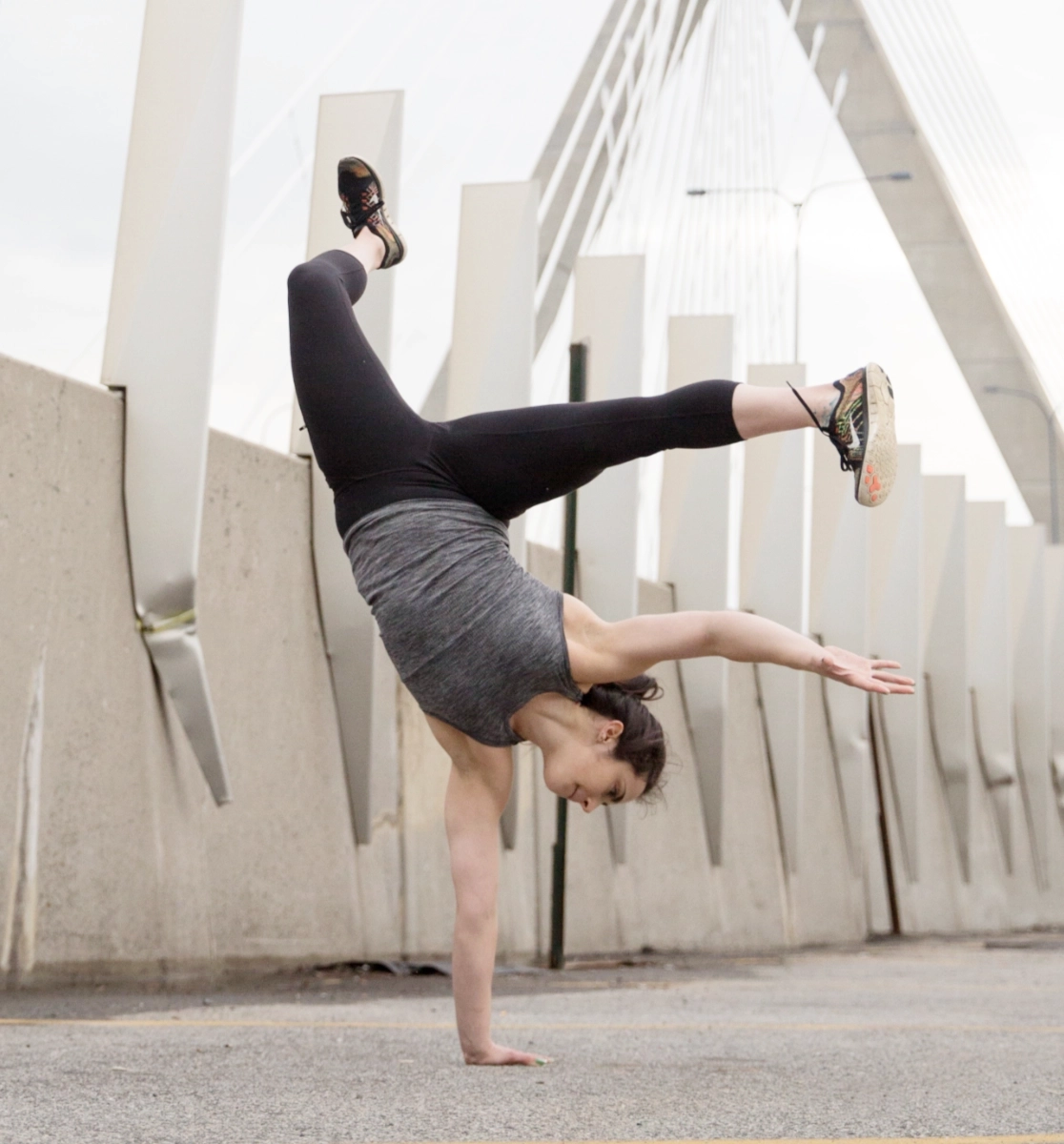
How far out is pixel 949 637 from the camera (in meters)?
23.7

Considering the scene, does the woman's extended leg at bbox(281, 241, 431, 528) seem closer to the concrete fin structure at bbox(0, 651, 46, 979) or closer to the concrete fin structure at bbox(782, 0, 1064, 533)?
the concrete fin structure at bbox(0, 651, 46, 979)

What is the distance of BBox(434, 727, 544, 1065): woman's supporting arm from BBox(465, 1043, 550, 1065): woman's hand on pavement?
0.03 m

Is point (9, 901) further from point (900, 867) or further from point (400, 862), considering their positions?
point (900, 867)

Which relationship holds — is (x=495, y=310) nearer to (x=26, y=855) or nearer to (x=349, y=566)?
(x=349, y=566)

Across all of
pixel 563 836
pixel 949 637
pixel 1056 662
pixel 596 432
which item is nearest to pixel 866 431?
pixel 596 432

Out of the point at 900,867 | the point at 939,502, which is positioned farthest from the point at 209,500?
the point at 939,502

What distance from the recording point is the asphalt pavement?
8.73 feet

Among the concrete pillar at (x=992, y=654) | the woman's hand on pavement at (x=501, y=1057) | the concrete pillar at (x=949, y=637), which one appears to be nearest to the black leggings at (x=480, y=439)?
the woman's hand on pavement at (x=501, y=1057)

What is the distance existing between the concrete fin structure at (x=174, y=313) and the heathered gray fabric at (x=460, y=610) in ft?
10.5

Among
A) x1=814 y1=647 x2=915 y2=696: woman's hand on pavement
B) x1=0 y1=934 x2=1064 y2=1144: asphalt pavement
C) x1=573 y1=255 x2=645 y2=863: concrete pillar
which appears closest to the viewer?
x1=0 y1=934 x2=1064 y2=1144: asphalt pavement

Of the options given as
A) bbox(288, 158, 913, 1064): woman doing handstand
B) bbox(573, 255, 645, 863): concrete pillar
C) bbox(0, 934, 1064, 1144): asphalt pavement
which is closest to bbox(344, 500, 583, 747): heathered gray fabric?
bbox(288, 158, 913, 1064): woman doing handstand

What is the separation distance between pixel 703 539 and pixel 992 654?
41.0ft

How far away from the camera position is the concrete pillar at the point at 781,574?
16984 millimetres

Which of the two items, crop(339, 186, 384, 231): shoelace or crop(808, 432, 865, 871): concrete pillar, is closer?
crop(339, 186, 384, 231): shoelace
